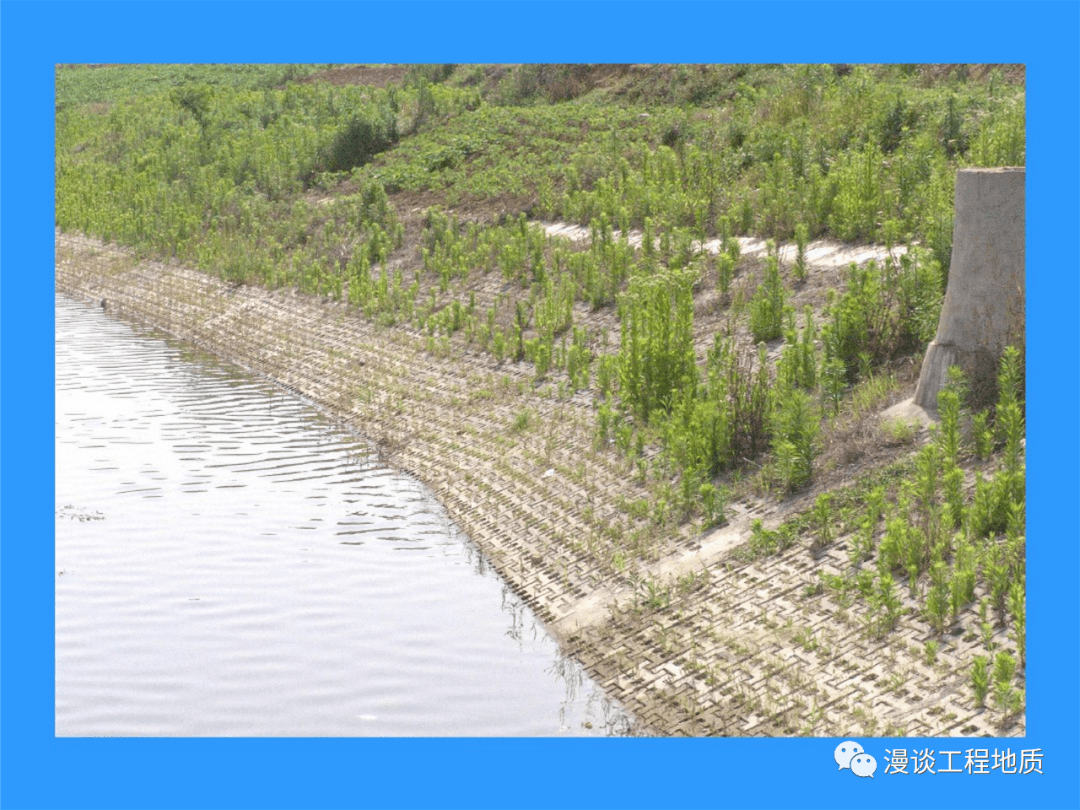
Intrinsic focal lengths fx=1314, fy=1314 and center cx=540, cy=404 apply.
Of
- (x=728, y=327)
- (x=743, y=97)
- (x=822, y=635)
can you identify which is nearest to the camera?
(x=822, y=635)

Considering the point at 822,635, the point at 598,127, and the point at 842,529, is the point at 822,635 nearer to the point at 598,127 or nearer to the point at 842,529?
the point at 842,529

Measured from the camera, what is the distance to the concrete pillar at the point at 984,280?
1020 centimetres

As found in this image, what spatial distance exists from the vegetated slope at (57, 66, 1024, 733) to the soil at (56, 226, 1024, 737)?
1.2 inches

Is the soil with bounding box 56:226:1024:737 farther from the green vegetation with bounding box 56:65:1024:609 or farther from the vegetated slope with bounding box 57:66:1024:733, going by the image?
the green vegetation with bounding box 56:65:1024:609

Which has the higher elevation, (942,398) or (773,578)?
(942,398)

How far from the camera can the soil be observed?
7.86 meters

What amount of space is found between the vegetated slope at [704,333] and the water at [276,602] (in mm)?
639

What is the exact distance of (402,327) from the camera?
769 inches

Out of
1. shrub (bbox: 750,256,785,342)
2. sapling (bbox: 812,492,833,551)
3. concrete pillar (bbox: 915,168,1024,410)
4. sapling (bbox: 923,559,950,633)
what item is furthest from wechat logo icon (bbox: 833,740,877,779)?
shrub (bbox: 750,256,785,342)

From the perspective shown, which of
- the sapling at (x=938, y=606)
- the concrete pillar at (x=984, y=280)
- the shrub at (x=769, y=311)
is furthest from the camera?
the shrub at (x=769, y=311)

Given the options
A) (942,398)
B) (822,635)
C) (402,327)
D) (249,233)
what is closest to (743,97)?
(402,327)

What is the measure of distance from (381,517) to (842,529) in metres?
5.18

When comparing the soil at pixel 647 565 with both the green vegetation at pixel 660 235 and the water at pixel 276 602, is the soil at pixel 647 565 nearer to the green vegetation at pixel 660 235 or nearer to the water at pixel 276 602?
the green vegetation at pixel 660 235

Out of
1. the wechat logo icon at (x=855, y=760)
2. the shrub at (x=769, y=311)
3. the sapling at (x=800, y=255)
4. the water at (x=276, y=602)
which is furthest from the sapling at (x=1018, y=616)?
the sapling at (x=800, y=255)
